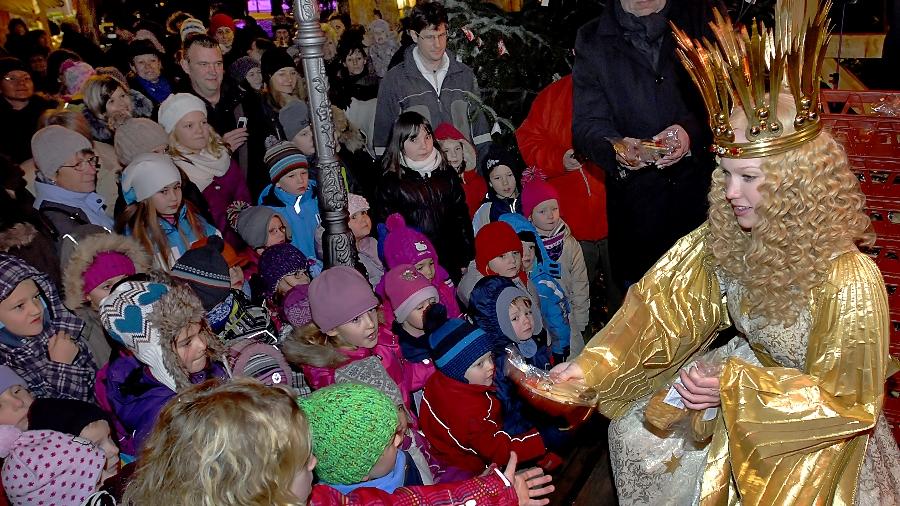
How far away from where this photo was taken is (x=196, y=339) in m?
3.13

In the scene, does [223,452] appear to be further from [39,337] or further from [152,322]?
[39,337]

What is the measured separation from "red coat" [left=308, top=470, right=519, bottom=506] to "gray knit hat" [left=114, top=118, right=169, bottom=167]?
3259 mm

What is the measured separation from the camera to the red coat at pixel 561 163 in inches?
205

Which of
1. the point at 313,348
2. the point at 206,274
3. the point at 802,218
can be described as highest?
the point at 802,218

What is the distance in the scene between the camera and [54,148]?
4371mm

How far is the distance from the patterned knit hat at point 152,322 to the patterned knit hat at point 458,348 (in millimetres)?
1057

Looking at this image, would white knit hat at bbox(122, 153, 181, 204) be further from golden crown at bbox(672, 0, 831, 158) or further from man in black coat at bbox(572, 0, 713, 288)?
golden crown at bbox(672, 0, 831, 158)

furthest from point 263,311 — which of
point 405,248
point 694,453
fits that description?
point 694,453

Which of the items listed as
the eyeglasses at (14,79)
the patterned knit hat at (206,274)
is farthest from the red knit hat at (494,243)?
the eyeglasses at (14,79)

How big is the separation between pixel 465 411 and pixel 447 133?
8.74ft

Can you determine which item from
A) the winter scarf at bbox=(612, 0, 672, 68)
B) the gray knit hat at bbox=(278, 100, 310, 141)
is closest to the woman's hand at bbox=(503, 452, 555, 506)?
the winter scarf at bbox=(612, 0, 672, 68)

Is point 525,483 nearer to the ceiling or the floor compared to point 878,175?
nearer to the floor

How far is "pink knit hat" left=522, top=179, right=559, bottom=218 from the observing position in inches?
195

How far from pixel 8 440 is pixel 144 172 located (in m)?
2.03
